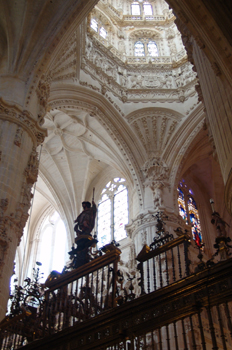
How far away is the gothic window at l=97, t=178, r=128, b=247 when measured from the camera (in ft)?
62.8

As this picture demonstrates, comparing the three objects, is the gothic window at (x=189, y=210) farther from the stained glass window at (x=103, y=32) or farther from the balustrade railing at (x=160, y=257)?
the balustrade railing at (x=160, y=257)

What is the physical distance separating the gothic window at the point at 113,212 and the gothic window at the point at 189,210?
2777 millimetres

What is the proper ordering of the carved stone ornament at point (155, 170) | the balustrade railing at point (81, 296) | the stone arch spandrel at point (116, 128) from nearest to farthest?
the balustrade railing at point (81, 296) < the stone arch spandrel at point (116, 128) < the carved stone ornament at point (155, 170)

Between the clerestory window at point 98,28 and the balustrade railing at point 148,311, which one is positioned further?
the clerestory window at point 98,28

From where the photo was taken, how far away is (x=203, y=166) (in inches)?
864

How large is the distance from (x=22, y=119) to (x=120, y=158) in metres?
9.12

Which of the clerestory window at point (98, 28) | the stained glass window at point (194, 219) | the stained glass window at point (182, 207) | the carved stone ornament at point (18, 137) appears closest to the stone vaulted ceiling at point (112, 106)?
the clerestory window at point (98, 28)

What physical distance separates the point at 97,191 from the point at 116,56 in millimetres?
7179

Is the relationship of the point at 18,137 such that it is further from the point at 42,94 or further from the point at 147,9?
the point at 147,9

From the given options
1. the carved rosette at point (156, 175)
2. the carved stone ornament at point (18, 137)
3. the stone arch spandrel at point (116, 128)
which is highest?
Result: the stone arch spandrel at point (116, 128)

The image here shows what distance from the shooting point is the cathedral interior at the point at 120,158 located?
19.3 feet

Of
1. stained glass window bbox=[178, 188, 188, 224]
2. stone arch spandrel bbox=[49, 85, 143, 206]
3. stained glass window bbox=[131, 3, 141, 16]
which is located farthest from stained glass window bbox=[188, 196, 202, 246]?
stained glass window bbox=[131, 3, 141, 16]

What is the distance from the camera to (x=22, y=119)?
31.9ft

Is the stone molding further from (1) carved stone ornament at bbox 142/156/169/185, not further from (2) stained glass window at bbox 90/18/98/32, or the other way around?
(2) stained glass window at bbox 90/18/98/32
